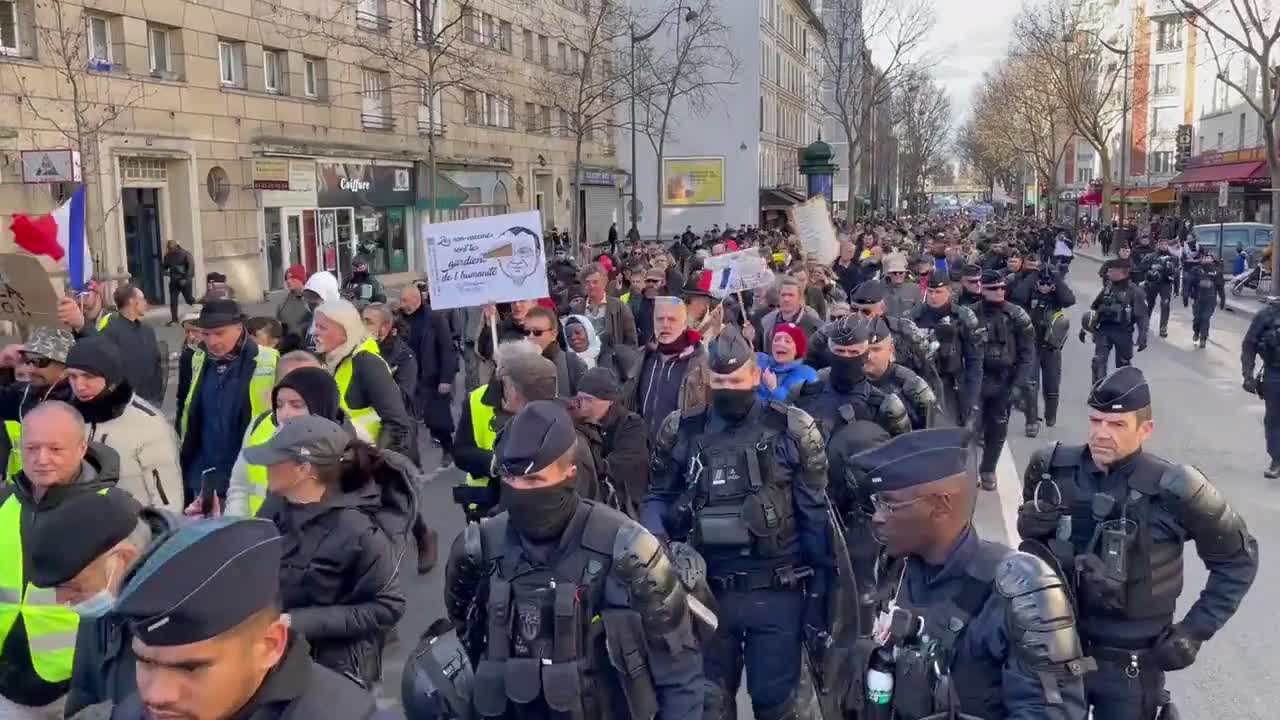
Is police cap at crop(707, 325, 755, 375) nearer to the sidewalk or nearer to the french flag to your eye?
the french flag

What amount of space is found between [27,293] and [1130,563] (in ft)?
23.9

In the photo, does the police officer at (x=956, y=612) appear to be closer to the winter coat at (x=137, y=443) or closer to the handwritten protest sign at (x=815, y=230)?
the winter coat at (x=137, y=443)

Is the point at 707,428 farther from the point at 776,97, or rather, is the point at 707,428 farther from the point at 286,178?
the point at 776,97

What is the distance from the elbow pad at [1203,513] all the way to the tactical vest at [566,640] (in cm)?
202

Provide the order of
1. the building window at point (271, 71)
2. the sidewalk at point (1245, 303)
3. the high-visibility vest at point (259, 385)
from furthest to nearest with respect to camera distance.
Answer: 1. the building window at point (271, 71)
2. the sidewalk at point (1245, 303)
3. the high-visibility vest at point (259, 385)


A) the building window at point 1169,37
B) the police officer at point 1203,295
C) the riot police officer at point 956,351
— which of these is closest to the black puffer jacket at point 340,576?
the riot police officer at point 956,351

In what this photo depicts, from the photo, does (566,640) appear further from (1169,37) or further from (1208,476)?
(1169,37)

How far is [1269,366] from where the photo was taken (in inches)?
378

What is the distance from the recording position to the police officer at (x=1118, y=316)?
41.2 ft

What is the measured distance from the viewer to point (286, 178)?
25656 mm

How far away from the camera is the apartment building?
1866 cm

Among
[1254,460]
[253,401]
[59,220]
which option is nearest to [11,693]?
[253,401]

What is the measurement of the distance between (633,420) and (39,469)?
9.59 ft

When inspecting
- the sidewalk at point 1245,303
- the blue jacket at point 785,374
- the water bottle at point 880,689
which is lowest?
the sidewalk at point 1245,303
